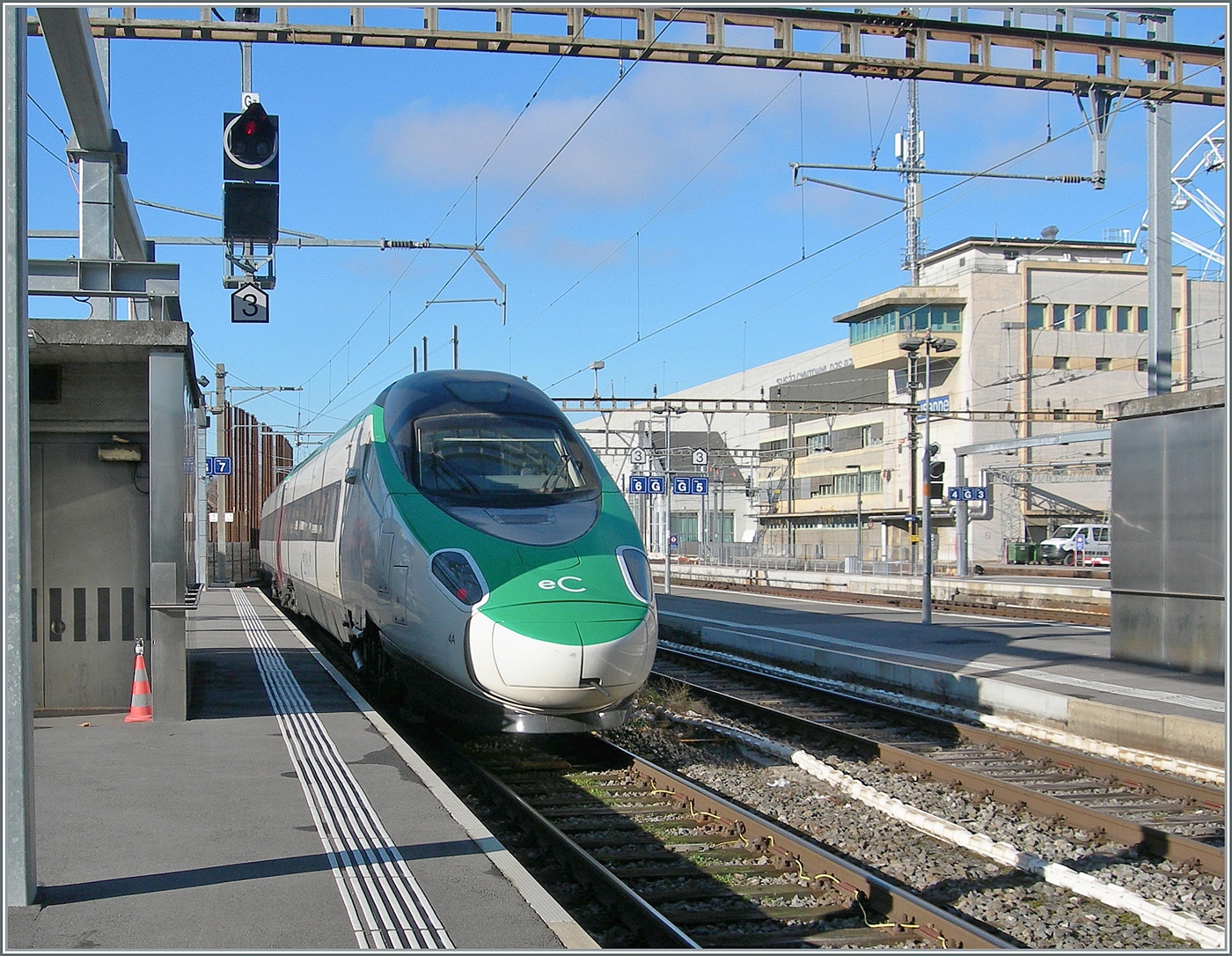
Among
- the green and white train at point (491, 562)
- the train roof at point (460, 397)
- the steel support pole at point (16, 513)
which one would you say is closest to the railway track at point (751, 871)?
the green and white train at point (491, 562)

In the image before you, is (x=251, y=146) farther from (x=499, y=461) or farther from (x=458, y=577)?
(x=458, y=577)

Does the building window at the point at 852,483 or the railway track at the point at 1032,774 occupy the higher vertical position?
the building window at the point at 852,483

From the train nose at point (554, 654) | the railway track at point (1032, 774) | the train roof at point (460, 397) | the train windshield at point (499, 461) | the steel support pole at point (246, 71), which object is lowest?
the railway track at point (1032, 774)

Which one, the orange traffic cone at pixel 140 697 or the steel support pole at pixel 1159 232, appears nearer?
the orange traffic cone at pixel 140 697

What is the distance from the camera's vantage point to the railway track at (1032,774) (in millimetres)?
7930

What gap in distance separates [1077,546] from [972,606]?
24574mm

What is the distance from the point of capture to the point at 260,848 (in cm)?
604

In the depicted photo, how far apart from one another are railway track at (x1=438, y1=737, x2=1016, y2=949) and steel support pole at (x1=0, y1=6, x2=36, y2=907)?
9.81ft

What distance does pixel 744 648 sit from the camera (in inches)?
773

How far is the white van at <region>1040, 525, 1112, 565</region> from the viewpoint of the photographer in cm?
4838

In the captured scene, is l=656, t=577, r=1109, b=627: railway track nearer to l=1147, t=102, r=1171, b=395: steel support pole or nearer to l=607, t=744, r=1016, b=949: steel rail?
l=1147, t=102, r=1171, b=395: steel support pole

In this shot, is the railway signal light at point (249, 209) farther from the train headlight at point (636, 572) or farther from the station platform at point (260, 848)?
the train headlight at point (636, 572)

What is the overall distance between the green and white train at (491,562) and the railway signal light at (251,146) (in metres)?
2.38

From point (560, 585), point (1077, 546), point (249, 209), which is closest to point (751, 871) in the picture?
point (560, 585)
